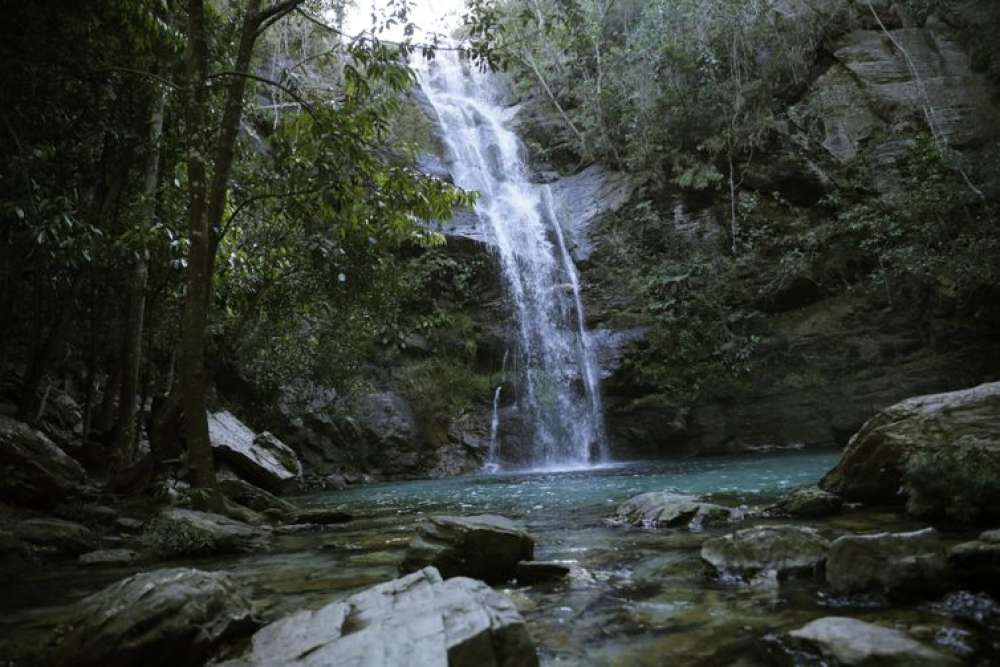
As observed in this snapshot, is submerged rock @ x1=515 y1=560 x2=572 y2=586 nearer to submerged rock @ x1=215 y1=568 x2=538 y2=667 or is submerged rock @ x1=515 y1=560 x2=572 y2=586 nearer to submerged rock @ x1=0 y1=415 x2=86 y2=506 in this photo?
submerged rock @ x1=215 y1=568 x2=538 y2=667

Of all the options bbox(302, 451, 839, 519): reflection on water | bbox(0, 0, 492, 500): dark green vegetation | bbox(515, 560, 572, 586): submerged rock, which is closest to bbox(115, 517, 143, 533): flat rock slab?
bbox(0, 0, 492, 500): dark green vegetation

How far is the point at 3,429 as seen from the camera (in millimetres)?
6234

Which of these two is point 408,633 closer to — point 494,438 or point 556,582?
point 556,582

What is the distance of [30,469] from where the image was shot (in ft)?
20.5

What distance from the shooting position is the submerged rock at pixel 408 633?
2.07m

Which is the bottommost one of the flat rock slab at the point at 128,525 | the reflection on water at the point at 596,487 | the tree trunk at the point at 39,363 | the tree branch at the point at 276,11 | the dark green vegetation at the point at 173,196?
the reflection on water at the point at 596,487

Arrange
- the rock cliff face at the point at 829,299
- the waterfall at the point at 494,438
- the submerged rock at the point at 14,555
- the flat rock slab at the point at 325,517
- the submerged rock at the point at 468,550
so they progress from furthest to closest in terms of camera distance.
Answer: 1. the waterfall at the point at 494,438
2. the rock cliff face at the point at 829,299
3. the flat rock slab at the point at 325,517
4. the submerged rock at the point at 14,555
5. the submerged rock at the point at 468,550

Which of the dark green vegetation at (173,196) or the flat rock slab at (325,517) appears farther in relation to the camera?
the flat rock slab at (325,517)

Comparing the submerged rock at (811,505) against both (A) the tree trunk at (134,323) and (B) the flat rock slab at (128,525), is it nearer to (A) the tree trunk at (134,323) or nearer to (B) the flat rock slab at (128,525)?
(B) the flat rock slab at (128,525)

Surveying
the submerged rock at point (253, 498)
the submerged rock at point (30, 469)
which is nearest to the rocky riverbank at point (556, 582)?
the submerged rock at point (30, 469)

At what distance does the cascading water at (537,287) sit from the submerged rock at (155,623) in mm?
12450

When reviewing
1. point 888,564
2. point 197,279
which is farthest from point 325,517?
point 888,564

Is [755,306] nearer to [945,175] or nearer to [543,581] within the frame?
[945,175]

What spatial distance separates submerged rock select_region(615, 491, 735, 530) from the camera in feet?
17.2
